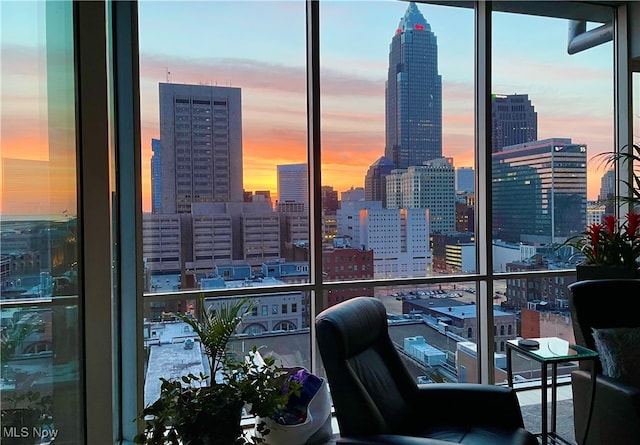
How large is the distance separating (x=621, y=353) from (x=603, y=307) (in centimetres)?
32

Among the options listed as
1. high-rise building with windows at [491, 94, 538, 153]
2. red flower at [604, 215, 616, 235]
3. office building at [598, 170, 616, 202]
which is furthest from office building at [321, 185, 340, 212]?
office building at [598, 170, 616, 202]

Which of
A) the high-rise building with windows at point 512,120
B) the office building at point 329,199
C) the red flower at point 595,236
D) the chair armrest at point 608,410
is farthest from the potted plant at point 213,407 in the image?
the high-rise building with windows at point 512,120

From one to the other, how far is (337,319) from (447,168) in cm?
210

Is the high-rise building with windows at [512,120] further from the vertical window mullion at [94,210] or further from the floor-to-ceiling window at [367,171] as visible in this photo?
the vertical window mullion at [94,210]

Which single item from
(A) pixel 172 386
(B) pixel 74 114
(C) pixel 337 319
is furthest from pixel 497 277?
(B) pixel 74 114

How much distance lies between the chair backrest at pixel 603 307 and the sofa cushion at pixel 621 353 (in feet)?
0.42

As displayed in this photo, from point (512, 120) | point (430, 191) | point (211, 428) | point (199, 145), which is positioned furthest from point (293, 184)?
point (512, 120)

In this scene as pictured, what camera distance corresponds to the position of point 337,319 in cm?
238

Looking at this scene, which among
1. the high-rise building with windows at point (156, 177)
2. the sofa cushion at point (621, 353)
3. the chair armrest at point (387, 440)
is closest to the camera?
the chair armrest at point (387, 440)

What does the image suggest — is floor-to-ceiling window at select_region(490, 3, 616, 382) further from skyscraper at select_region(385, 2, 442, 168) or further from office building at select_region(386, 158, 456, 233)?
skyscraper at select_region(385, 2, 442, 168)

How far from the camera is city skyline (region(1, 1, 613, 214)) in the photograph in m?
3.39

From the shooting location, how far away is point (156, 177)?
11.1 feet

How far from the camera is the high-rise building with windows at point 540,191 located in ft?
13.5

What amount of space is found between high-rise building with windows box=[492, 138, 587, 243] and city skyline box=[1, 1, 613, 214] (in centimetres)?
14
